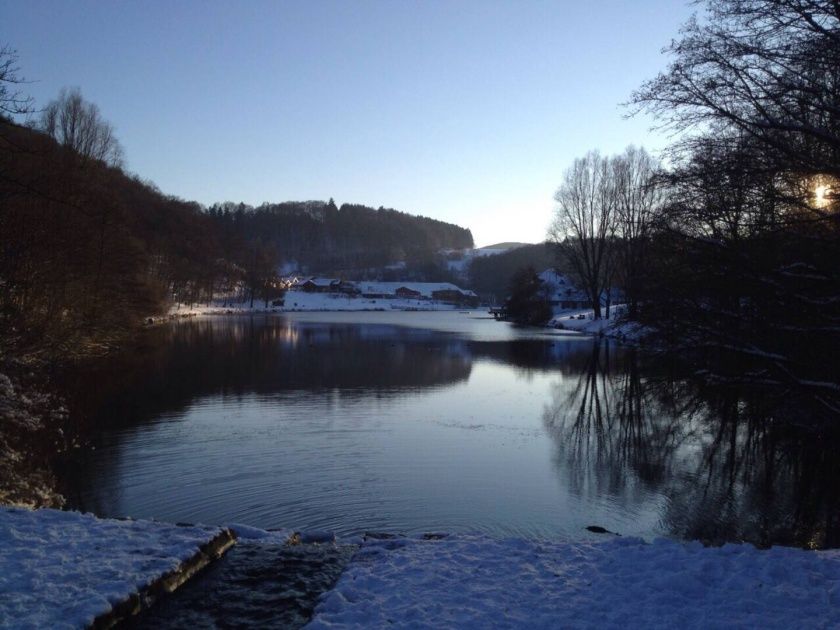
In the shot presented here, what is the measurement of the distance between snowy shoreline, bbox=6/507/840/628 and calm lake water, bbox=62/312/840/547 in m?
2.45

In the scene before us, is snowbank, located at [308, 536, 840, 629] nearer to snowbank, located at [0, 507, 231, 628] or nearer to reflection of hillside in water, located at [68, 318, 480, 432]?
snowbank, located at [0, 507, 231, 628]

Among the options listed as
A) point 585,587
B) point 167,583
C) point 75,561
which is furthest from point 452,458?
point 75,561

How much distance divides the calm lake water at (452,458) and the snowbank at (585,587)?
97.0 inches

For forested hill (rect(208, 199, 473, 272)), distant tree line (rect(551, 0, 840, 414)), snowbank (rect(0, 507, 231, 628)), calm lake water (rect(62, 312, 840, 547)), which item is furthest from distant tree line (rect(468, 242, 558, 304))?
snowbank (rect(0, 507, 231, 628))

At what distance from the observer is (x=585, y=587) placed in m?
5.67

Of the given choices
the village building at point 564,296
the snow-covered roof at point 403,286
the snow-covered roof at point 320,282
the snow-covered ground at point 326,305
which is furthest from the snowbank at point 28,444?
the snow-covered roof at point 403,286

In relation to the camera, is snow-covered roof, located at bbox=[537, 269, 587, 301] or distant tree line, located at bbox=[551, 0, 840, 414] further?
snow-covered roof, located at bbox=[537, 269, 587, 301]

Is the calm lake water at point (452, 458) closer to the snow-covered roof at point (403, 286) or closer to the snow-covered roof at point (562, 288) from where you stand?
the snow-covered roof at point (562, 288)

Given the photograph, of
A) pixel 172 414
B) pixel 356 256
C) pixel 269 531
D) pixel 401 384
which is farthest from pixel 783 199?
pixel 356 256

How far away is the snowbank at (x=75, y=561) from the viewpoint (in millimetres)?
4910

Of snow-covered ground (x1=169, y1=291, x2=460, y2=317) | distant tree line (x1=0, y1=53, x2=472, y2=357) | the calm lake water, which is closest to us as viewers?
the calm lake water

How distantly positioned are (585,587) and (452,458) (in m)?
7.25

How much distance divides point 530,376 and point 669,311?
1697 centimetres

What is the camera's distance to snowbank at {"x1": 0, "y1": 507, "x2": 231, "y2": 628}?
4.91m
